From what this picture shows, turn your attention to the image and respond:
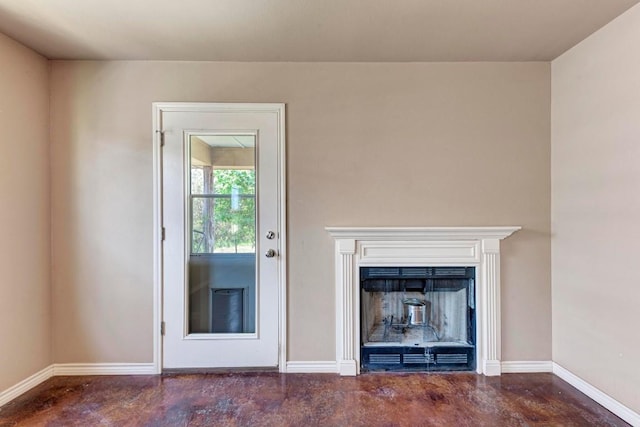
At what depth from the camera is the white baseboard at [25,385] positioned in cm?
216

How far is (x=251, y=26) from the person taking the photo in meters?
2.05

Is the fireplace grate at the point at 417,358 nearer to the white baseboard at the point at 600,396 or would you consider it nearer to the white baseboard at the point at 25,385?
the white baseboard at the point at 600,396

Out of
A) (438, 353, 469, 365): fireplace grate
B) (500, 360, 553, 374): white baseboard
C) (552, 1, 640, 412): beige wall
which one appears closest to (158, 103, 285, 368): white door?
(438, 353, 469, 365): fireplace grate

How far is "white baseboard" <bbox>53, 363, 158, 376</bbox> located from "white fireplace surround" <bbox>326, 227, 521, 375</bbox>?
1458mm

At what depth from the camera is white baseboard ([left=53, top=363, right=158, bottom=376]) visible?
8.27 feet

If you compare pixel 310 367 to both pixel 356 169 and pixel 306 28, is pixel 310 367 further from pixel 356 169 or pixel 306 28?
pixel 306 28

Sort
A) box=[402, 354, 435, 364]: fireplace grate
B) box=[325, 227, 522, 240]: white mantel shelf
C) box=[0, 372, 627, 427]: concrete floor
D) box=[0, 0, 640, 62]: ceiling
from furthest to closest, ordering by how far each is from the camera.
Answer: box=[402, 354, 435, 364]: fireplace grate, box=[325, 227, 522, 240]: white mantel shelf, box=[0, 372, 627, 427]: concrete floor, box=[0, 0, 640, 62]: ceiling

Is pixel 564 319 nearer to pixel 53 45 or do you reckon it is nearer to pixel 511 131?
pixel 511 131

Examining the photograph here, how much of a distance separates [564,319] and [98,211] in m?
3.54

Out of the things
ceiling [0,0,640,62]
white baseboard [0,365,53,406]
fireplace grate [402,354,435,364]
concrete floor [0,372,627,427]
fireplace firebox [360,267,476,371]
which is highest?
ceiling [0,0,640,62]

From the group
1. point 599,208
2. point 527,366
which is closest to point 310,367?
point 527,366

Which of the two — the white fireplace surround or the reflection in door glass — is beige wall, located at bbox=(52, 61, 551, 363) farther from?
the reflection in door glass

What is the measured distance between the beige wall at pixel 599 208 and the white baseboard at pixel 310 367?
5.57 ft

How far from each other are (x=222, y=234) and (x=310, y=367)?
121 centimetres
